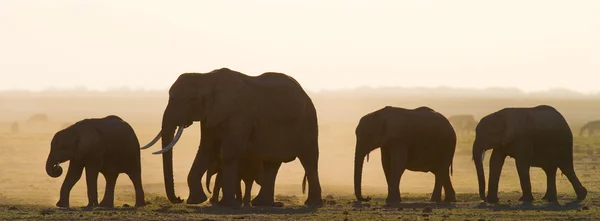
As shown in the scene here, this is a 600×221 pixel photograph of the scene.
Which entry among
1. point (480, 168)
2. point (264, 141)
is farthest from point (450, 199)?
point (264, 141)

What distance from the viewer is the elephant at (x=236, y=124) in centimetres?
2844

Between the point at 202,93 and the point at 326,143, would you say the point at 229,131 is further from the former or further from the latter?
the point at 326,143

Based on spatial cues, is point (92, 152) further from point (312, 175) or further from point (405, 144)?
point (405, 144)

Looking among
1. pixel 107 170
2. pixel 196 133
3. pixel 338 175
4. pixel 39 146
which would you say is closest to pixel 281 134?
pixel 107 170

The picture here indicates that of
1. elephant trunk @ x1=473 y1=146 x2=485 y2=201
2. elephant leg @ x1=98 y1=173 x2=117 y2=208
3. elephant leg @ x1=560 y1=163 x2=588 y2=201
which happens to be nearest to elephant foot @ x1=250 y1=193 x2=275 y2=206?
elephant leg @ x1=98 y1=173 x2=117 y2=208

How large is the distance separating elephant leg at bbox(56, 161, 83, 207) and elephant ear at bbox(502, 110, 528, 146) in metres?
9.74

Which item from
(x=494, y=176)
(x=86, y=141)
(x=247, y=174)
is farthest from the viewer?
(x=494, y=176)

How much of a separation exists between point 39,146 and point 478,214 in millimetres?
40674

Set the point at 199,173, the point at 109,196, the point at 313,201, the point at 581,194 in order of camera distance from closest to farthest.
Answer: the point at 199,173
the point at 109,196
the point at 313,201
the point at 581,194

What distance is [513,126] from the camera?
105ft

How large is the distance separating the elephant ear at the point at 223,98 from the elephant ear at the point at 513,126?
263 inches

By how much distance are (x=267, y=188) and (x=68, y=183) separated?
4.26 metres

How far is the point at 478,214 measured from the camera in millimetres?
27375

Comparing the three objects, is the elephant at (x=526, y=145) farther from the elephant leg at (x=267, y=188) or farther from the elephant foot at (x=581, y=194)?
the elephant leg at (x=267, y=188)
